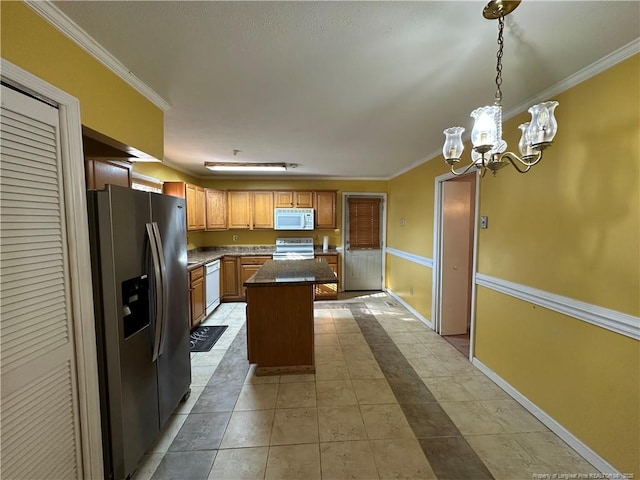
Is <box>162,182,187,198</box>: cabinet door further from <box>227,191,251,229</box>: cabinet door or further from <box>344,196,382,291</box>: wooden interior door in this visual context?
<box>344,196,382,291</box>: wooden interior door

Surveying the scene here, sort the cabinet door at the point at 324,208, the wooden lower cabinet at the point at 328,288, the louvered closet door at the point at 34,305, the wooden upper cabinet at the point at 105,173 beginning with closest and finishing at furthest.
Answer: the louvered closet door at the point at 34,305 < the wooden upper cabinet at the point at 105,173 < the wooden lower cabinet at the point at 328,288 < the cabinet door at the point at 324,208

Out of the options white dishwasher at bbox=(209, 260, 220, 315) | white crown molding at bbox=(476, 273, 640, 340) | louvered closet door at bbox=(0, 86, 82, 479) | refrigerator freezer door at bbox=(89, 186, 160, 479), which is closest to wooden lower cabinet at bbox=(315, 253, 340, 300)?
white dishwasher at bbox=(209, 260, 220, 315)

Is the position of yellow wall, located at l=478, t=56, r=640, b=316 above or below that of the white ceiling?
below

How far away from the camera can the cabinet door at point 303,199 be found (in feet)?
16.8

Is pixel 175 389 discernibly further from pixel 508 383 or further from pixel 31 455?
pixel 508 383

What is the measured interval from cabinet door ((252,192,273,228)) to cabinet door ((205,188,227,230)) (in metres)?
0.56

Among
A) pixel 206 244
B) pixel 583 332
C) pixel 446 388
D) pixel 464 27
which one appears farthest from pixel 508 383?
pixel 206 244

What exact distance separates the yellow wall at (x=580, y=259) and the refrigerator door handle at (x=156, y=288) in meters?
2.67

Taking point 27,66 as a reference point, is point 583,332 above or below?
below

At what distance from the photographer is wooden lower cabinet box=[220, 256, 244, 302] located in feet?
15.6

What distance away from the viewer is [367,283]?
18.3ft

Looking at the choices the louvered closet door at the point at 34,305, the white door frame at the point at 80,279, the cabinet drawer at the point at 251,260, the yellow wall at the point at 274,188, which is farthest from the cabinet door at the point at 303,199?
the louvered closet door at the point at 34,305

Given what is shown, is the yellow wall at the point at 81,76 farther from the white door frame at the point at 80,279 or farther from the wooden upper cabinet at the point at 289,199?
the wooden upper cabinet at the point at 289,199

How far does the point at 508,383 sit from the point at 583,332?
0.90 m
